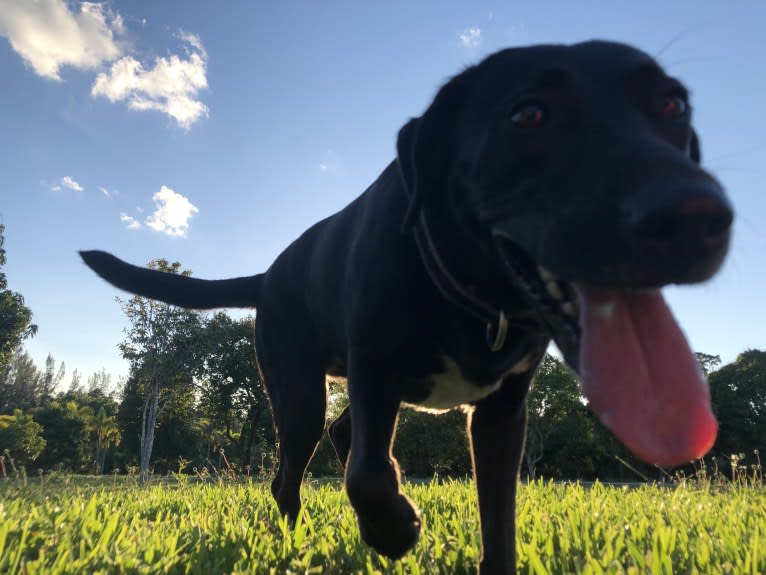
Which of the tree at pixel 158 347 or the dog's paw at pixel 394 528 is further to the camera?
the tree at pixel 158 347

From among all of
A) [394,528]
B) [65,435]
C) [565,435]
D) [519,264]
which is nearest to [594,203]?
[519,264]

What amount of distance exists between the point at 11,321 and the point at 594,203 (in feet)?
124

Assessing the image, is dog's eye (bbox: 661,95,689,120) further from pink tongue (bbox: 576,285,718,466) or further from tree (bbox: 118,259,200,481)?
tree (bbox: 118,259,200,481)

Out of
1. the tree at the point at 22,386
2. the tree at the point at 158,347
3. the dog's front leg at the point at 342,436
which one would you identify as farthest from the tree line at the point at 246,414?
the tree at the point at 22,386

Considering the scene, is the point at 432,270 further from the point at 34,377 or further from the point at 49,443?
the point at 34,377

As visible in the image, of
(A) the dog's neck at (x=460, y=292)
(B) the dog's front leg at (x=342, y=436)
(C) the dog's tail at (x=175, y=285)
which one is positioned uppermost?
(C) the dog's tail at (x=175, y=285)

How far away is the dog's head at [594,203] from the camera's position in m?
1.44

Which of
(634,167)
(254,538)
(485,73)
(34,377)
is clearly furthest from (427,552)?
(34,377)

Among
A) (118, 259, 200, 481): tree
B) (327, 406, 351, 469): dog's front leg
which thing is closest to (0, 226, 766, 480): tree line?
(118, 259, 200, 481): tree

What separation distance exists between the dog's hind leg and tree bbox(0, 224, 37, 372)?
115ft

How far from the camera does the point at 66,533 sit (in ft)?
8.96

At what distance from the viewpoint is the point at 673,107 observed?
2053 mm

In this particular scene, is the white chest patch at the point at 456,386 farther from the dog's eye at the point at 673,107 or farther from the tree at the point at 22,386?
the tree at the point at 22,386

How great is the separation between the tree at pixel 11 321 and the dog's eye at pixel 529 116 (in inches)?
1462
